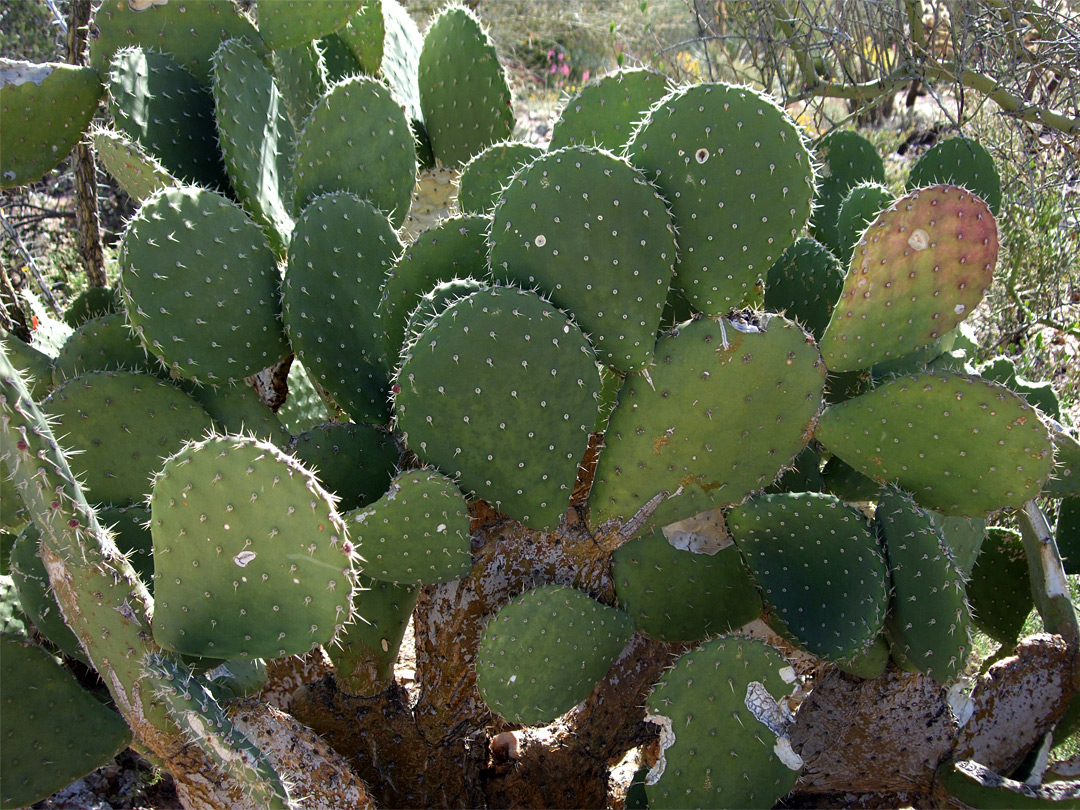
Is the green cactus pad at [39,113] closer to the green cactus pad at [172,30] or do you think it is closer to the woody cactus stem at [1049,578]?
the green cactus pad at [172,30]

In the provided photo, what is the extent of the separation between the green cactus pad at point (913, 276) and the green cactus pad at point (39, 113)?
6.64 ft

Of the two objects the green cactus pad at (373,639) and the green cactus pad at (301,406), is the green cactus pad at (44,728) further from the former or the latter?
the green cactus pad at (301,406)

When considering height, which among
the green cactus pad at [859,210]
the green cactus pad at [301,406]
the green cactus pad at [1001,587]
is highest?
the green cactus pad at [859,210]

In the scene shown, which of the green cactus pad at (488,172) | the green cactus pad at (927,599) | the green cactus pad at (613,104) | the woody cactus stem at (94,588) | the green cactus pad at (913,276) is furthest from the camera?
the green cactus pad at (488,172)

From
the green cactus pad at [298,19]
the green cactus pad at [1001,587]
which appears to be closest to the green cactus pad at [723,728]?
the green cactus pad at [1001,587]

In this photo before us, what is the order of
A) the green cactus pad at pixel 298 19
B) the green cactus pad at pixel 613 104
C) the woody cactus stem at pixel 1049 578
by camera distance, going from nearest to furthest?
the woody cactus stem at pixel 1049 578
the green cactus pad at pixel 613 104
the green cactus pad at pixel 298 19

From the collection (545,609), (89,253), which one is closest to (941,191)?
(545,609)

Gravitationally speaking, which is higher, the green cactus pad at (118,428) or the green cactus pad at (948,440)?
the green cactus pad at (118,428)

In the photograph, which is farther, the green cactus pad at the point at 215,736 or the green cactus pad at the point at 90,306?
the green cactus pad at the point at 90,306

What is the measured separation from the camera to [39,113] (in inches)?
86.6

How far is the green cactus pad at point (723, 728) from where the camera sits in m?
1.59

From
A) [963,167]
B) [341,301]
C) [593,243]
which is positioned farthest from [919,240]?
[341,301]

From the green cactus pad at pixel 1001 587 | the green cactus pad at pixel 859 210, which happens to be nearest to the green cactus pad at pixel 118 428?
the green cactus pad at pixel 859 210

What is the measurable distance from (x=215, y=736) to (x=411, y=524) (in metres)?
0.48
